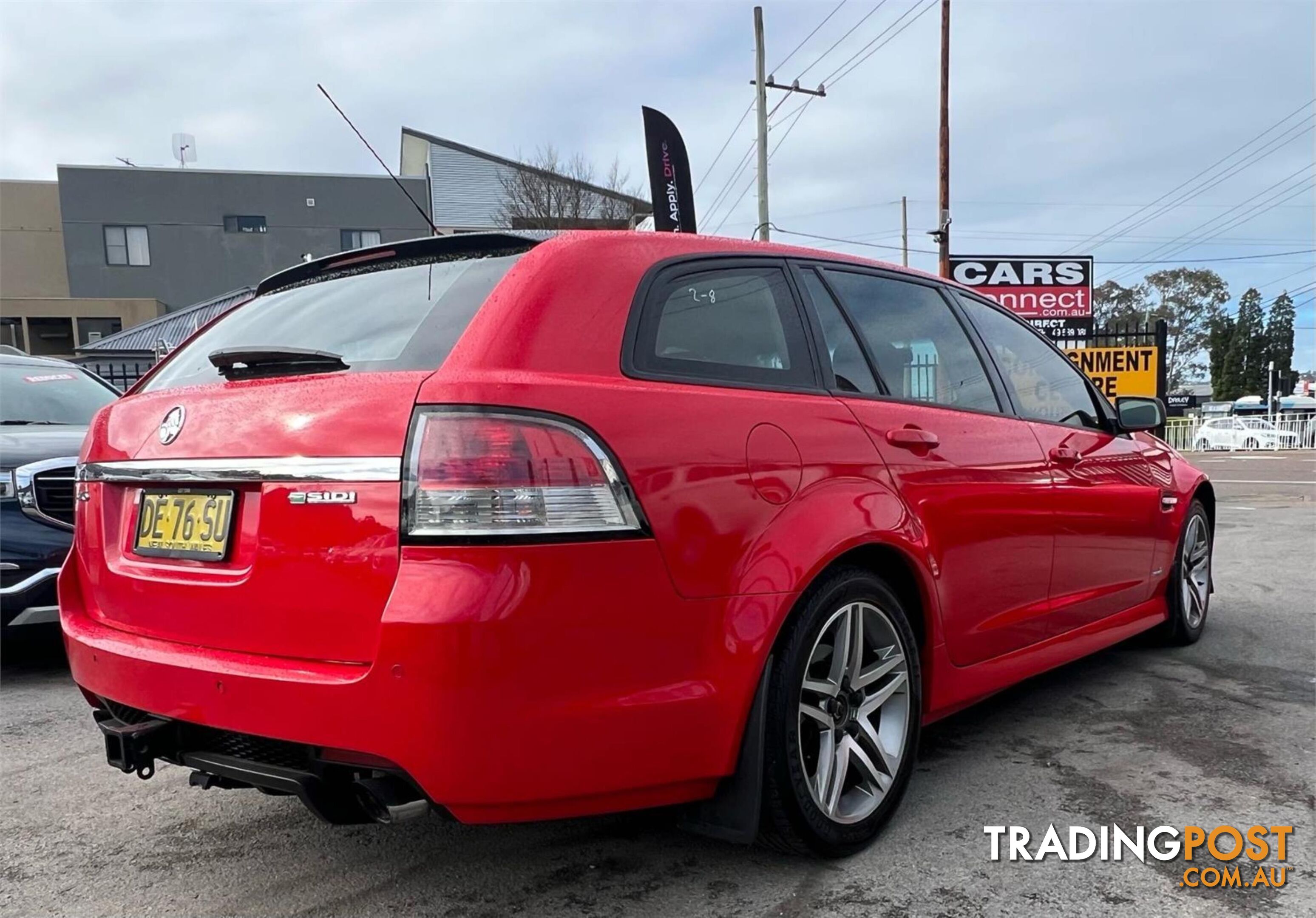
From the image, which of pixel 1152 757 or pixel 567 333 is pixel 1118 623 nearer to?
pixel 1152 757

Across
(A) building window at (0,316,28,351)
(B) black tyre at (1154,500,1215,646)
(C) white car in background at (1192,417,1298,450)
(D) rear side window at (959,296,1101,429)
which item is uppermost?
(A) building window at (0,316,28,351)

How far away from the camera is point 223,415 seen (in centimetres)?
220

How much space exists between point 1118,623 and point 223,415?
11.4 feet

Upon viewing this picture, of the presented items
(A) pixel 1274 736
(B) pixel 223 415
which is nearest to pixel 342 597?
(B) pixel 223 415

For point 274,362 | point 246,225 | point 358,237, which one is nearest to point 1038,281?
point 274,362

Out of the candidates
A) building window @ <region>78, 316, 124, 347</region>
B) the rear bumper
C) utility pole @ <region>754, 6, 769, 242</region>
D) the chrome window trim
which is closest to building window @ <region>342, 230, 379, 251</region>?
building window @ <region>78, 316, 124, 347</region>

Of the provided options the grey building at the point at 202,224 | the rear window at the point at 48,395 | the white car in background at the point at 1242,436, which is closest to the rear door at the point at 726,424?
the rear window at the point at 48,395

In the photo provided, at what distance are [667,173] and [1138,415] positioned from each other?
11.2 metres

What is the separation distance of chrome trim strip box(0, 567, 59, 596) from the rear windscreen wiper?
246 cm

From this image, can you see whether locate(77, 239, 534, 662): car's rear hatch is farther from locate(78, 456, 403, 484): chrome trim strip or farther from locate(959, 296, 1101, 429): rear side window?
locate(959, 296, 1101, 429): rear side window

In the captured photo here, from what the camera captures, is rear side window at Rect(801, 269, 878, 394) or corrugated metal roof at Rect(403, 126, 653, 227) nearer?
rear side window at Rect(801, 269, 878, 394)

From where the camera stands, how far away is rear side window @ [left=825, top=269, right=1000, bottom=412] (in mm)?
2982

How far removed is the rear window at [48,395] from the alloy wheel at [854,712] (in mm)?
4310

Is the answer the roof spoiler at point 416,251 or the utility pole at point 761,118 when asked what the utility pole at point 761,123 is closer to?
the utility pole at point 761,118
